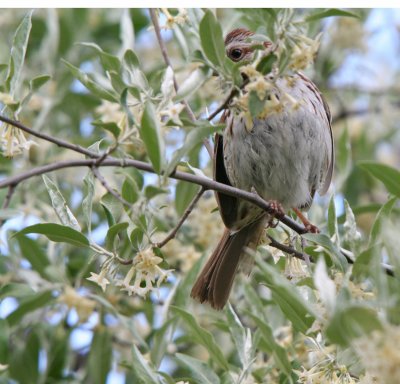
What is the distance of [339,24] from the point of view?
5406mm

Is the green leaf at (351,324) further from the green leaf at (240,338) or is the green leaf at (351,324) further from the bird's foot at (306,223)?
the bird's foot at (306,223)

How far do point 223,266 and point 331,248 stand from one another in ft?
4.71

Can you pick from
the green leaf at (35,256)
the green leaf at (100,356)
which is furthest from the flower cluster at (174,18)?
the green leaf at (100,356)

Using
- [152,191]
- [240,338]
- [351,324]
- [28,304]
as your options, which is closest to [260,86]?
[152,191]

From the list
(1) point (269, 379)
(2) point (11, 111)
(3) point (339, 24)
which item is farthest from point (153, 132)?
(3) point (339, 24)

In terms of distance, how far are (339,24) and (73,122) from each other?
1789mm

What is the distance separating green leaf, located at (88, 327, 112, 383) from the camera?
374cm

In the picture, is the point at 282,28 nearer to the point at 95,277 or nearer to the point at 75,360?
the point at 95,277

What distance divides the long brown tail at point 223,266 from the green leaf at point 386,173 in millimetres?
1362

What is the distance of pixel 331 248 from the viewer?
93.5 inches

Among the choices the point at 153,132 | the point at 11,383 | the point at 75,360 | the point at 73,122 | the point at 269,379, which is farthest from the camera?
the point at 73,122

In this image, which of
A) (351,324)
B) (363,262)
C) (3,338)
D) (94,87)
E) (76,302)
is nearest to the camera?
(351,324)

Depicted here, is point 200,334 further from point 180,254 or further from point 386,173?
point 180,254

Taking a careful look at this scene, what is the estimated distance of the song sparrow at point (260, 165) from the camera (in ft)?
11.9
